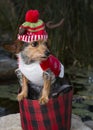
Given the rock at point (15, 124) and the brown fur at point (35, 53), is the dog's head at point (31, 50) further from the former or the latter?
the rock at point (15, 124)

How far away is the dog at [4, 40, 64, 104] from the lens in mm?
2408

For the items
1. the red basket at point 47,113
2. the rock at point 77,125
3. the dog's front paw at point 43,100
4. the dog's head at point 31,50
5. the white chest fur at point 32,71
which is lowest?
the rock at point 77,125

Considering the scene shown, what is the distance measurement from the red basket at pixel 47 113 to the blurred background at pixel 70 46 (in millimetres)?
1234

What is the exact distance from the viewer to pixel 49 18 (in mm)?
4641

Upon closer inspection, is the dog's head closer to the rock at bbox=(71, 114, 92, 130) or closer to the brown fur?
the brown fur

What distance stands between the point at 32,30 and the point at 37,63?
20 centimetres

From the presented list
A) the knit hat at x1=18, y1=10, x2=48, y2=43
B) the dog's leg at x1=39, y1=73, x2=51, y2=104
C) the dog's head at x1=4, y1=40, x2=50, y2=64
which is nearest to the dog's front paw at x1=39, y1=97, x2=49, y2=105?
the dog's leg at x1=39, y1=73, x2=51, y2=104

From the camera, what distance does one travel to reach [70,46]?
5156mm

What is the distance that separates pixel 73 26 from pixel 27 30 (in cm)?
246

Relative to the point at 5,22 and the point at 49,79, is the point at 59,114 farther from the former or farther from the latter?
the point at 5,22

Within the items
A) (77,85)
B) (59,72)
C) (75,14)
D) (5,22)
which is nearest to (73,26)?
(75,14)

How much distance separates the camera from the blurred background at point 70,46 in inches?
169

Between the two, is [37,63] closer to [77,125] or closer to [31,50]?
[31,50]

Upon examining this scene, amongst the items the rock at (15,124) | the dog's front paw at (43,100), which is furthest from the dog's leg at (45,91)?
the rock at (15,124)
